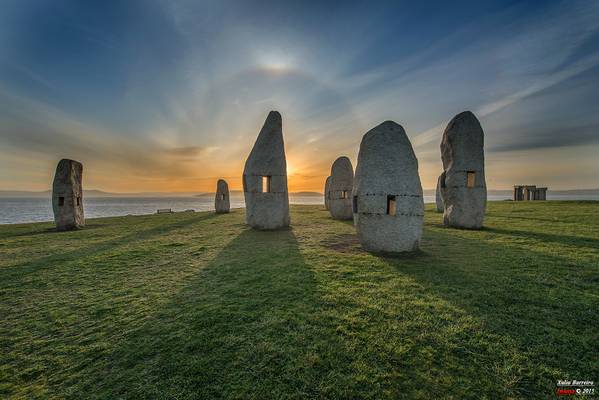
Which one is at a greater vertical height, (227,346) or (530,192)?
(530,192)

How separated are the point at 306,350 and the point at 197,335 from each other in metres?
1.76

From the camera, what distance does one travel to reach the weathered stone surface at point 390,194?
7918mm

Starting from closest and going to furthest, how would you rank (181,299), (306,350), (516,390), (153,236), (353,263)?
Result: (516,390) → (306,350) → (181,299) → (353,263) → (153,236)

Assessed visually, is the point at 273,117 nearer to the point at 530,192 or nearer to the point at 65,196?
the point at 65,196

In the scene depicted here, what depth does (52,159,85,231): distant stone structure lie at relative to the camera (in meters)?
14.6

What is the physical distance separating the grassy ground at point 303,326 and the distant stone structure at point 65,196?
26.8ft

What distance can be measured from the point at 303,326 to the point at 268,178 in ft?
32.1

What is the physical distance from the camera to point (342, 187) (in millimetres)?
16844

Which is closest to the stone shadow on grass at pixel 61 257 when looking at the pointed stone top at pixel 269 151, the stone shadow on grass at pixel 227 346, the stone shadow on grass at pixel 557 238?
the stone shadow on grass at pixel 227 346

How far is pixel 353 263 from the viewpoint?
7.16 m

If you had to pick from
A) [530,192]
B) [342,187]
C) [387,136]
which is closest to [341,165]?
[342,187]

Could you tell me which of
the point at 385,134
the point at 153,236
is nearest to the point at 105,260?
the point at 153,236

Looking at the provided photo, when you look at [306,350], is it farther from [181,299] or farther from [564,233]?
[564,233]

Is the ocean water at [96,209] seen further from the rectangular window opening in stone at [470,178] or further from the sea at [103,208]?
the rectangular window opening in stone at [470,178]
